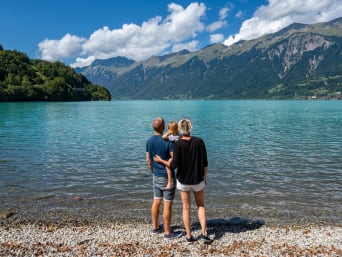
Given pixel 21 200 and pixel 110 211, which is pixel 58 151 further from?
pixel 110 211

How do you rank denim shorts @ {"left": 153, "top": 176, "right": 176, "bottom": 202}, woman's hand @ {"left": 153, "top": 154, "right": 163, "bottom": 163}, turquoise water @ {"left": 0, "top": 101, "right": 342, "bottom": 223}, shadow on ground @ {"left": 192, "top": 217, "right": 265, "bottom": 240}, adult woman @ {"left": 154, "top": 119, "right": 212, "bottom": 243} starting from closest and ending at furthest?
1. adult woman @ {"left": 154, "top": 119, "right": 212, "bottom": 243}
2. woman's hand @ {"left": 153, "top": 154, "right": 163, "bottom": 163}
3. denim shorts @ {"left": 153, "top": 176, "right": 176, "bottom": 202}
4. shadow on ground @ {"left": 192, "top": 217, "right": 265, "bottom": 240}
5. turquoise water @ {"left": 0, "top": 101, "right": 342, "bottom": 223}

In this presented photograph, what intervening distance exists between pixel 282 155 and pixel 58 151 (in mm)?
21199

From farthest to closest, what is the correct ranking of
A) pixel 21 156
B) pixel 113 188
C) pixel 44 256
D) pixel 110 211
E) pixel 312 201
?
pixel 21 156
pixel 113 188
pixel 312 201
pixel 110 211
pixel 44 256

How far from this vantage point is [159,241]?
36.8 ft

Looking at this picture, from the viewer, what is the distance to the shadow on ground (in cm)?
1220

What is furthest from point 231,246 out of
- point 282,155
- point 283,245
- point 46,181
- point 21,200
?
point 282,155

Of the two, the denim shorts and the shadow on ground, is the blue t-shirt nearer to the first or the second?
the denim shorts

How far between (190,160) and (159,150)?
1.15m

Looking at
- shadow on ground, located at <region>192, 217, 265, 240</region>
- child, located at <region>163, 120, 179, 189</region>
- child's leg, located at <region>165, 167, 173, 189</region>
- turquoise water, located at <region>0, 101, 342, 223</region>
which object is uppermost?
child, located at <region>163, 120, 179, 189</region>

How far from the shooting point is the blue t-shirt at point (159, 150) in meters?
10.6

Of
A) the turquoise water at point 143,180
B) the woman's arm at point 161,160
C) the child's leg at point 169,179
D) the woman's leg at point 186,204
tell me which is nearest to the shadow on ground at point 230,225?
the turquoise water at point 143,180

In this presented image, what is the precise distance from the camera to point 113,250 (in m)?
10.4

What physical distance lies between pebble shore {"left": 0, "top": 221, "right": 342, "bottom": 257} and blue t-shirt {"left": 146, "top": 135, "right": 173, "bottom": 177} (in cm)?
248

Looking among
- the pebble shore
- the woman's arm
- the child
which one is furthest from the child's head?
the pebble shore
